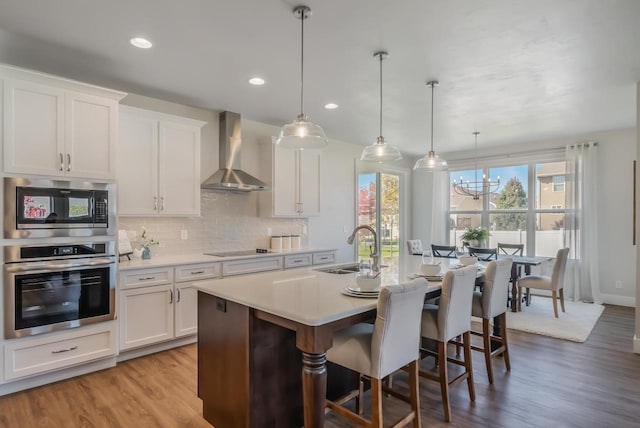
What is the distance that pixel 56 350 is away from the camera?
115 inches

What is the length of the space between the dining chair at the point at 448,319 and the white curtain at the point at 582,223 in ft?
14.5

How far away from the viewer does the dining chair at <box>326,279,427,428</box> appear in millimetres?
1880

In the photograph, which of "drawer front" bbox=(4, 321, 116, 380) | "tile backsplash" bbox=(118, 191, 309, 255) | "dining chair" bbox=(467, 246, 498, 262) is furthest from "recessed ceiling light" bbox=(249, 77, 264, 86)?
"dining chair" bbox=(467, 246, 498, 262)

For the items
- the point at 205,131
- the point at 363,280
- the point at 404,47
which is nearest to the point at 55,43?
the point at 205,131

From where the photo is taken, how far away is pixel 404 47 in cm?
282

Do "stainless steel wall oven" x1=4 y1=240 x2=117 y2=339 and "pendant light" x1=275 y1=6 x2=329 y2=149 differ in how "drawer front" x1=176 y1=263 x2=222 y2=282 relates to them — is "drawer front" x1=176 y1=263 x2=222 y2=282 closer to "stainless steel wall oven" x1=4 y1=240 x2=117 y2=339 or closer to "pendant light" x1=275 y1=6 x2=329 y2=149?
"stainless steel wall oven" x1=4 y1=240 x2=117 y2=339

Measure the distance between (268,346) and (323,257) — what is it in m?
3.09

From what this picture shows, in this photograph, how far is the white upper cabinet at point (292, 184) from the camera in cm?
493

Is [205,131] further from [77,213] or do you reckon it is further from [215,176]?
[77,213]

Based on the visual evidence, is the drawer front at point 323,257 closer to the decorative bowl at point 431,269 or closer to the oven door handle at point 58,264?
the decorative bowl at point 431,269

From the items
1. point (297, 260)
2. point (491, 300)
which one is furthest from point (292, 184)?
point (491, 300)

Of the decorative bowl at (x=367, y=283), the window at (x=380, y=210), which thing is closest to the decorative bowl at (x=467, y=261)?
the decorative bowl at (x=367, y=283)

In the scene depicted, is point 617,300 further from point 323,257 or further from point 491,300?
point 323,257

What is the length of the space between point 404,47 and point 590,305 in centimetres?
520
